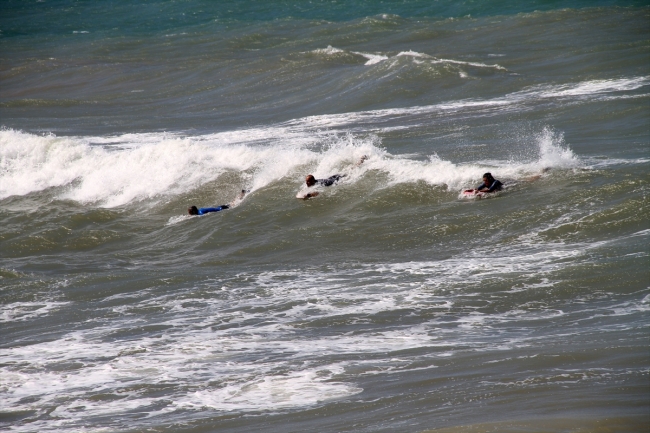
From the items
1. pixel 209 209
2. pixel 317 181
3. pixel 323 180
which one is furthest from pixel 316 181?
pixel 209 209

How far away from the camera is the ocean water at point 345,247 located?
831cm

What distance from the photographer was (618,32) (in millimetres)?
33938

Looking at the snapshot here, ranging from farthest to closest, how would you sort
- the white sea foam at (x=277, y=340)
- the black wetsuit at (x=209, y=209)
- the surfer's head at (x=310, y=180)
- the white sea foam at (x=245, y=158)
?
the black wetsuit at (x=209, y=209) < the surfer's head at (x=310, y=180) < the white sea foam at (x=245, y=158) < the white sea foam at (x=277, y=340)

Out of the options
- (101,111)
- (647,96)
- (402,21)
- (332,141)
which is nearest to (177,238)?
(332,141)

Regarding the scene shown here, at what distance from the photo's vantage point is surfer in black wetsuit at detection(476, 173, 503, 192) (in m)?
16.5

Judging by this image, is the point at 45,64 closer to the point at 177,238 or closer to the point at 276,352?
the point at 177,238

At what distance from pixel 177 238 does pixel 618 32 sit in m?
23.2

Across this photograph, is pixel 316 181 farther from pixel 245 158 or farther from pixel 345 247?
pixel 345 247

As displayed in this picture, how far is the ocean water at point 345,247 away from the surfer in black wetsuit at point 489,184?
0.25 meters

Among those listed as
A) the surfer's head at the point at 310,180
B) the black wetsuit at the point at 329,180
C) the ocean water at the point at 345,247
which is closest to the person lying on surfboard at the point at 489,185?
the ocean water at the point at 345,247

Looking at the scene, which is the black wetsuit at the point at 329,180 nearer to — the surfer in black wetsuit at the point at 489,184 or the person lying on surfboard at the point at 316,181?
the person lying on surfboard at the point at 316,181

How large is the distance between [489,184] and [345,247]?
326 cm

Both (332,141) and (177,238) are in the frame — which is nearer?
(177,238)

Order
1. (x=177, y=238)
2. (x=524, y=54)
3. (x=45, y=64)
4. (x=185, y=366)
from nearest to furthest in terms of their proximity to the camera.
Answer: (x=185, y=366) → (x=177, y=238) → (x=524, y=54) → (x=45, y=64)
